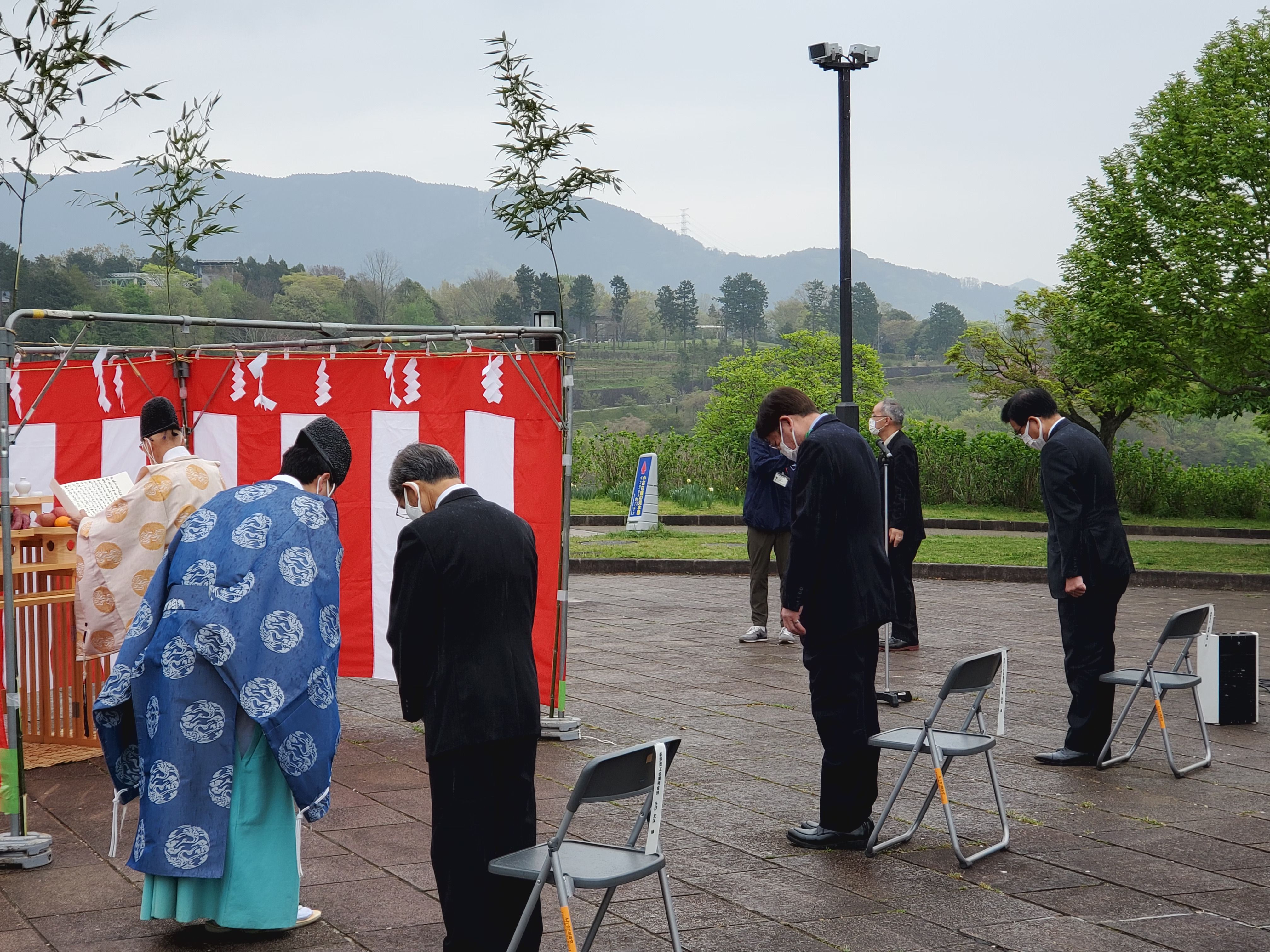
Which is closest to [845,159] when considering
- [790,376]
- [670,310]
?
[790,376]

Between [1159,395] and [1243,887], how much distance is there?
89.5ft

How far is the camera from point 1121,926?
424 centimetres

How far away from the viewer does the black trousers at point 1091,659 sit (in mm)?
6441

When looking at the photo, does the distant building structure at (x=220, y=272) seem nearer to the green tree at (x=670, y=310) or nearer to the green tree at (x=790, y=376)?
the green tree at (x=790, y=376)

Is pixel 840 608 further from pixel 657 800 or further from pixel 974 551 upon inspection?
pixel 974 551

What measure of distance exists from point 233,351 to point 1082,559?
5.55m

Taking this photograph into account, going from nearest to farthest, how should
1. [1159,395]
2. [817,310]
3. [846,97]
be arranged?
[846,97], [1159,395], [817,310]

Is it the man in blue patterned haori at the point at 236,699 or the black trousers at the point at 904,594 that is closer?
the man in blue patterned haori at the point at 236,699

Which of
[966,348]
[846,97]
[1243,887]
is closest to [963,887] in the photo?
[1243,887]

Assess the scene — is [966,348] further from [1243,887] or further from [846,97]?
[1243,887]

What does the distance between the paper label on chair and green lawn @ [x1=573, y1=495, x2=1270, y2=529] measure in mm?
19342

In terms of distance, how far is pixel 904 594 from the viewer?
31.7 ft

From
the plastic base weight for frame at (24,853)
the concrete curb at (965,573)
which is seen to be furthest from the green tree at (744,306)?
the plastic base weight for frame at (24,853)

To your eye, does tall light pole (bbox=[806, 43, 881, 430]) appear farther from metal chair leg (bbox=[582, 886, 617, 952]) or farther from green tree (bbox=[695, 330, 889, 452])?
green tree (bbox=[695, 330, 889, 452])
